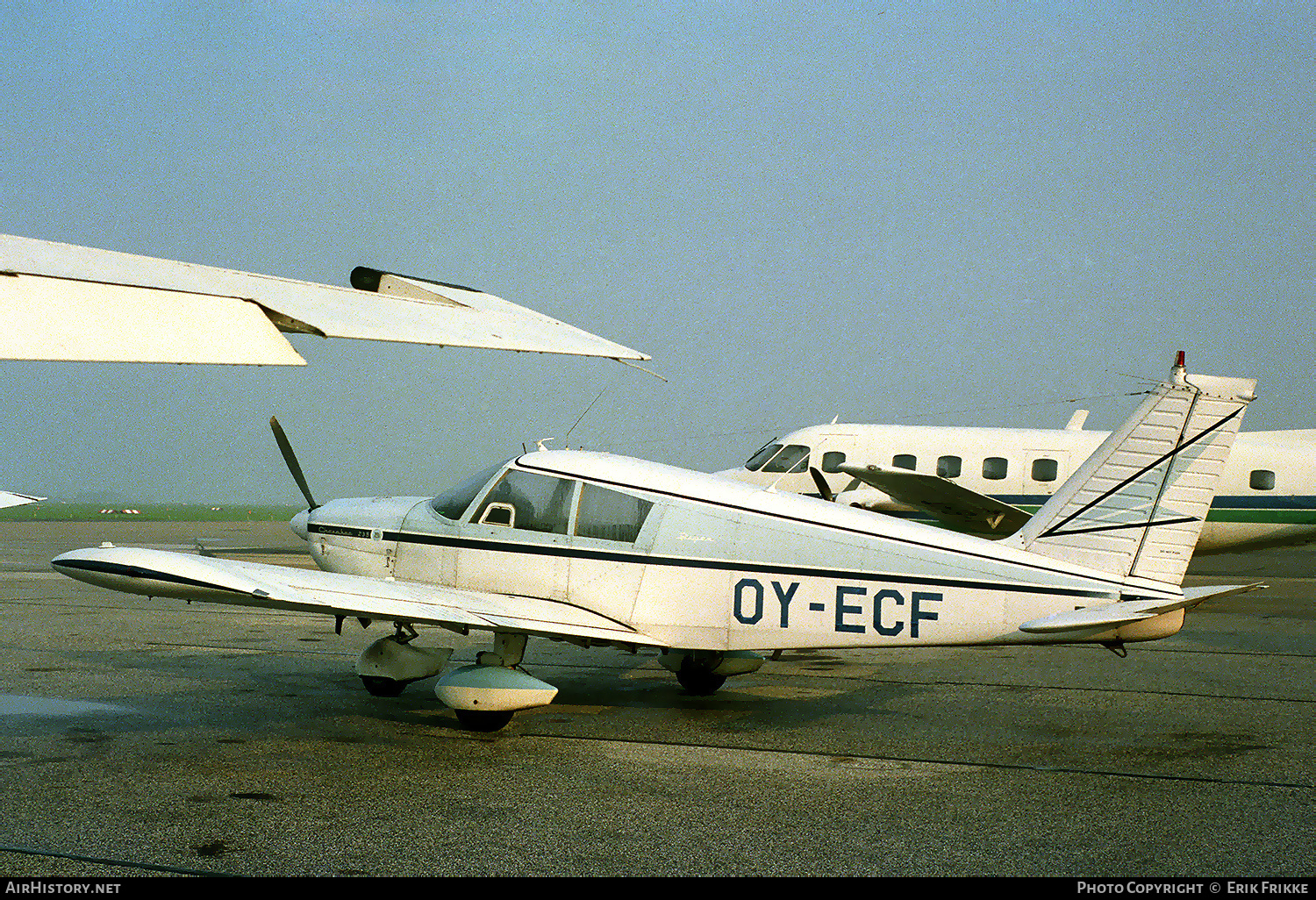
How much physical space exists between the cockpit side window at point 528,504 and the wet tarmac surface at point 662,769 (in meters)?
1.63

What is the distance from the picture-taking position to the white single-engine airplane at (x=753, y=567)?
8250 mm

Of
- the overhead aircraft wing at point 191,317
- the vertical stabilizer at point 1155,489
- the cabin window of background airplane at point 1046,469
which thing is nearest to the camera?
the overhead aircraft wing at point 191,317

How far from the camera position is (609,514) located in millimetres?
9188

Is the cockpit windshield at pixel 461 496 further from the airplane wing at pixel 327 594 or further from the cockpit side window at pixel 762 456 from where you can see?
the cockpit side window at pixel 762 456

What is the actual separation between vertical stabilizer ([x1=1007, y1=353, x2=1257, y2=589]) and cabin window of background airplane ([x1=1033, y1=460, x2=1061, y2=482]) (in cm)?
1398

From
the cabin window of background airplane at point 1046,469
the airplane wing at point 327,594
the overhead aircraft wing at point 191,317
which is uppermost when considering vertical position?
the overhead aircraft wing at point 191,317

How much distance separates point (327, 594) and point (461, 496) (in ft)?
7.20

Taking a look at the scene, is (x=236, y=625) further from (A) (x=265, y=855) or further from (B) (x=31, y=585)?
(A) (x=265, y=855)

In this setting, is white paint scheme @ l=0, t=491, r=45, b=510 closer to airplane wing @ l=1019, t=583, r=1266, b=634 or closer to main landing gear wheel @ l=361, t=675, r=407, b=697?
main landing gear wheel @ l=361, t=675, r=407, b=697

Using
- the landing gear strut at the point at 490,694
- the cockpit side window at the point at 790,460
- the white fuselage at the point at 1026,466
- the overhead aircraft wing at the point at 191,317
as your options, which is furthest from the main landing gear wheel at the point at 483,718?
the cockpit side window at the point at 790,460

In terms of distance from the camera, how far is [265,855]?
5344 mm

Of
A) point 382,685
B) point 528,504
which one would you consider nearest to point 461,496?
point 528,504
